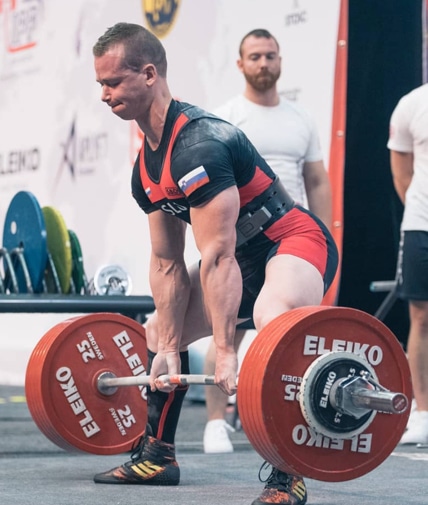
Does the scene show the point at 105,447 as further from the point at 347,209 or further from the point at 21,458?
the point at 347,209

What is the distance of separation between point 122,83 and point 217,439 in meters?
1.75

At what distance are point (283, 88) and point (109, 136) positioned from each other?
1.61 metres

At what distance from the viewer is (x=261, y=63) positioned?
466 cm

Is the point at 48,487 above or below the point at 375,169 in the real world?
below

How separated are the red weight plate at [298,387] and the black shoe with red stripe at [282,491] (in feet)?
0.70

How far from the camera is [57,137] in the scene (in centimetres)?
741

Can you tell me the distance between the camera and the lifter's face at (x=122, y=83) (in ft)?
10.3

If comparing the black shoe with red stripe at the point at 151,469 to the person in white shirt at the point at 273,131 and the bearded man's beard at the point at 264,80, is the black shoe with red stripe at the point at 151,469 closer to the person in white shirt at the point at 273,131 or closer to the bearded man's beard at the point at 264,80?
the person in white shirt at the point at 273,131

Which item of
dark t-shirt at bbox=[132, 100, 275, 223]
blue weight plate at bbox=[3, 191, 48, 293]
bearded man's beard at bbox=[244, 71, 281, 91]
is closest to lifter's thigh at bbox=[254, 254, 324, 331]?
dark t-shirt at bbox=[132, 100, 275, 223]

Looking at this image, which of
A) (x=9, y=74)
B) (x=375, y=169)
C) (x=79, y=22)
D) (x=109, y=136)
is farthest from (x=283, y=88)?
(x=9, y=74)

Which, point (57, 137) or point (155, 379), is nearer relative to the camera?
point (155, 379)

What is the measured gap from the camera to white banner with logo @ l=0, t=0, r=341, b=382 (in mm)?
5441

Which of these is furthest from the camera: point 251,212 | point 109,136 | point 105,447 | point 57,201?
point 57,201

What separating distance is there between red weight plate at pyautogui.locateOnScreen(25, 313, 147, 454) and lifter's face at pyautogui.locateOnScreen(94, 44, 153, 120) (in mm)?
835
